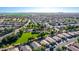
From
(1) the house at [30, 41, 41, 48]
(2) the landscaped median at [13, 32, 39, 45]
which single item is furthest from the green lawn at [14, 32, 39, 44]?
(1) the house at [30, 41, 41, 48]

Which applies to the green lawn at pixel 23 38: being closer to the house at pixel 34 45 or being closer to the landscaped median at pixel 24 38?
the landscaped median at pixel 24 38

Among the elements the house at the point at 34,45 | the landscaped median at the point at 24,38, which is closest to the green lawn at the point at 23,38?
the landscaped median at the point at 24,38

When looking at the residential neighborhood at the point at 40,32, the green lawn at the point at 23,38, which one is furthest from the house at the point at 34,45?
the green lawn at the point at 23,38

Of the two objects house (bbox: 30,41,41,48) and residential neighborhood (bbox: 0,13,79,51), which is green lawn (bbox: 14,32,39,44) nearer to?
residential neighborhood (bbox: 0,13,79,51)

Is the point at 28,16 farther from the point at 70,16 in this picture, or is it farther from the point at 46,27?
the point at 70,16

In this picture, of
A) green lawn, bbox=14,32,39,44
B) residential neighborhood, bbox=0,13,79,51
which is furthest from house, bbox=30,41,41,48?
green lawn, bbox=14,32,39,44

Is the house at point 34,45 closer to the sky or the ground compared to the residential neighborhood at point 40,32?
closer to the ground

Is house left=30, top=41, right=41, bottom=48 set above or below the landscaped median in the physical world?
below

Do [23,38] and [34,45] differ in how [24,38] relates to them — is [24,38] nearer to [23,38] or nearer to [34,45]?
[23,38]

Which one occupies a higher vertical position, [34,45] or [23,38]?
[23,38]

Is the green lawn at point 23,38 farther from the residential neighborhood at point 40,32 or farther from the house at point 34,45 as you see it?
the house at point 34,45

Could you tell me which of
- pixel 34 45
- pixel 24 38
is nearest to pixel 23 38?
pixel 24 38
